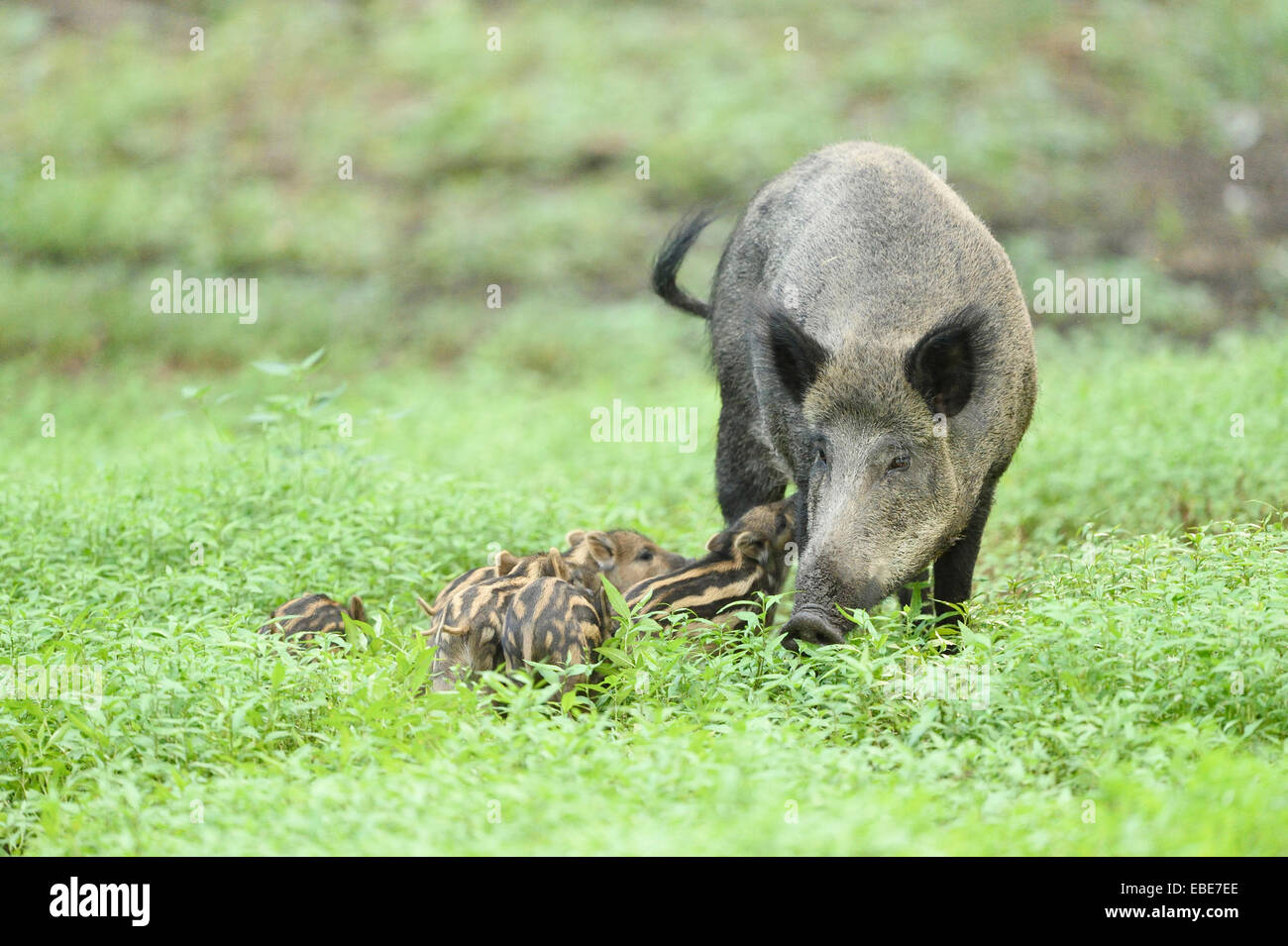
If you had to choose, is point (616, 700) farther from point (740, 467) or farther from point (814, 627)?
point (740, 467)

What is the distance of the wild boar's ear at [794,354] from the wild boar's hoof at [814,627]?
3.40ft

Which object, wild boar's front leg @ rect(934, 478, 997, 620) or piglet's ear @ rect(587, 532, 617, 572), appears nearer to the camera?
wild boar's front leg @ rect(934, 478, 997, 620)

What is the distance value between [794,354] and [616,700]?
164 cm

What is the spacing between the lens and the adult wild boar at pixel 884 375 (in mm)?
5359

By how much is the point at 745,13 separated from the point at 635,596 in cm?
1328

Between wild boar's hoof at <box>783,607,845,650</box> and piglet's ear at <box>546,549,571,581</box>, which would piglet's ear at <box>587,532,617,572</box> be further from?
wild boar's hoof at <box>783,607,845,650</box>

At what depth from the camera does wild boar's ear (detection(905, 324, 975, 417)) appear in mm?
5395

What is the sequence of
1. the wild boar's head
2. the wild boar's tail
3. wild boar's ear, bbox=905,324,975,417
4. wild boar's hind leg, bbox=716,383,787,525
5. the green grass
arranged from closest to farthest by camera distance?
1. the green grass
2. the wild boar's head
3. wild boar's ear, bbox=905,324,975,417
4. wild boar's hind leg, bbox=716,383,787,525
5. the wild boar's tail

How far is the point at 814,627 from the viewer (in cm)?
509

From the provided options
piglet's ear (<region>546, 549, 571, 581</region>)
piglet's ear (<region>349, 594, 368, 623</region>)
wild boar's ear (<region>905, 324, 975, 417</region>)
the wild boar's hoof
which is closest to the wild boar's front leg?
wild boar's ear (<region>905, 324, 975, 417</region>)

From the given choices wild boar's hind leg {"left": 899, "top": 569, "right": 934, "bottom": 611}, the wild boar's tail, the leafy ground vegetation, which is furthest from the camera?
the wild boar's tail

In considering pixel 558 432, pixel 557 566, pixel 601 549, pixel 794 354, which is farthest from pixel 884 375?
pixel 558 432
